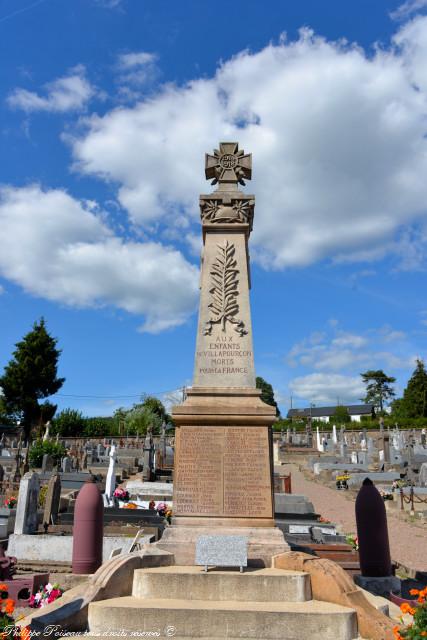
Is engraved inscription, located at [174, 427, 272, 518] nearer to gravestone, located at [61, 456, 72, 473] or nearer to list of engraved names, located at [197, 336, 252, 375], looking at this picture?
list of engraved names, located at [197, 336, 252, 375]

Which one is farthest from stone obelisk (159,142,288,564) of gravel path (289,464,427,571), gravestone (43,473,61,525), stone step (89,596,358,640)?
gravestone (43,473,61,525)

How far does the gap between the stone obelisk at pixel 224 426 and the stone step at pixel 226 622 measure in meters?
1.48

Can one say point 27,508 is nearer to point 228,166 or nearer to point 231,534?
point 231,534

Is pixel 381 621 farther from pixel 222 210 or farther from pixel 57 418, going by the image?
pixel 57 418

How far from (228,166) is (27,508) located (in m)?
9.22

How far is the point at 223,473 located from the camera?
22.4 feet

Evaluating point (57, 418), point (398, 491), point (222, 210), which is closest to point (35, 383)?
point (57, 418)

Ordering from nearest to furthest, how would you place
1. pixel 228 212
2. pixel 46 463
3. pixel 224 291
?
pixel 224 291, pixel 228 212, pixel 46 463

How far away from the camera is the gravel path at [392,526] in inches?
455

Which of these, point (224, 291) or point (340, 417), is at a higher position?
point (340, 417)

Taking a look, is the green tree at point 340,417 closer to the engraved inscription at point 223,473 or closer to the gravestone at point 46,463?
the gravestone at point 46,463

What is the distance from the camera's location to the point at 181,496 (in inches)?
268

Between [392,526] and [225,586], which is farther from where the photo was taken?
[392,526]

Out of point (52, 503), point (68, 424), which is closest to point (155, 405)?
point (68, 424)
